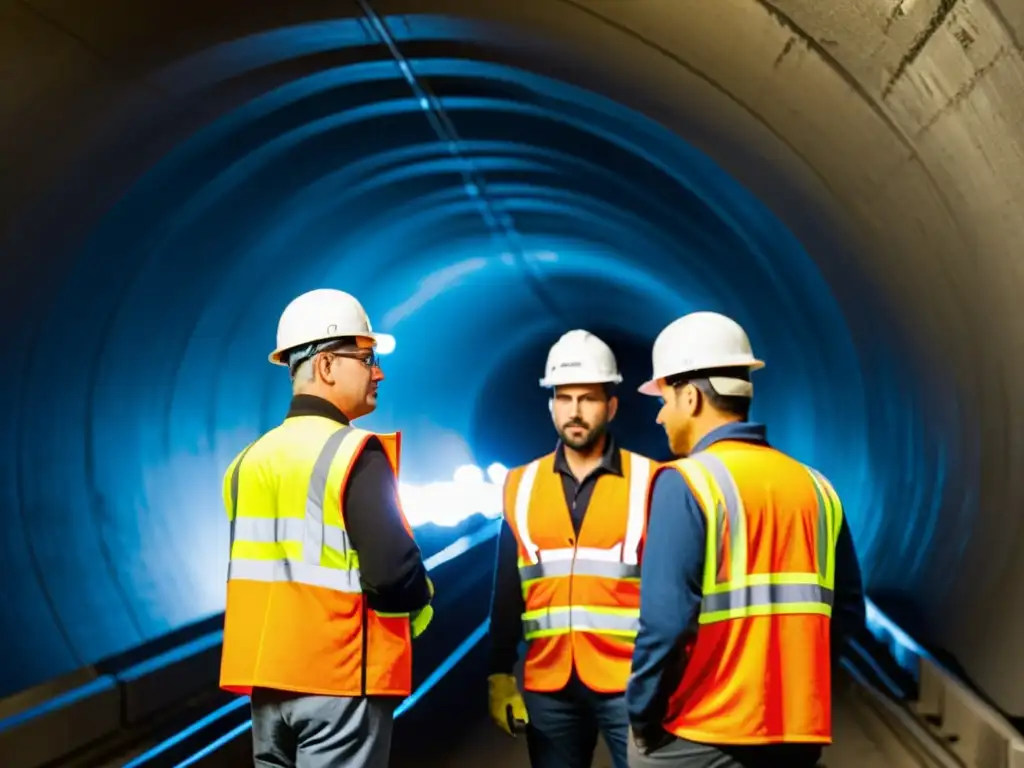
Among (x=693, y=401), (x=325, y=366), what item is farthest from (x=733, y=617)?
(x=325, y=366)

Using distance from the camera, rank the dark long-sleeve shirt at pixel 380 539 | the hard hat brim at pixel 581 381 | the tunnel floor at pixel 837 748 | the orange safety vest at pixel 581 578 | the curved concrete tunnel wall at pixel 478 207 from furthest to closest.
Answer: the tunnel floor at pixel 837 748, the hard hat brim at pixel 581 381, the curved concrete tunnel wall at pixel 478 207, the orange safety vest at pixel 581 578, the dark long-sleeve shirt at pixel 380 539

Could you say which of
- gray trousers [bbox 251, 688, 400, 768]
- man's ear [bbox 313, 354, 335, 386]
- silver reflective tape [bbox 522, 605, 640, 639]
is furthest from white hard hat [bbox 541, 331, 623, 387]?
gray trousers [bbox 251, 688, 400, 768]

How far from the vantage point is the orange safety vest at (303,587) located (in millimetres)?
3195

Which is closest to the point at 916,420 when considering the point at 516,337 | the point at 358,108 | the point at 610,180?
the point at 610,180

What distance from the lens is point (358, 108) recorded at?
21.6 ft

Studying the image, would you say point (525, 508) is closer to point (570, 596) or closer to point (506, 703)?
point (570, 596)

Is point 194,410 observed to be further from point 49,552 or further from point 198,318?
point 49,552

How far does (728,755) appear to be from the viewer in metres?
2.94

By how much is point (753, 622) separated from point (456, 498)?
11.1 metres

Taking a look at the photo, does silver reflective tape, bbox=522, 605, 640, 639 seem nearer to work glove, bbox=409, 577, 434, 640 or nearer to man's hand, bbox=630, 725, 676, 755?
work glove, bbox=409, 577, 434, 640

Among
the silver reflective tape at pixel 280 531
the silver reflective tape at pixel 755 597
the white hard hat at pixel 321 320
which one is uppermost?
the white hard hat at pixel 321 320

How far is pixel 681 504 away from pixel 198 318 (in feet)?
16.1

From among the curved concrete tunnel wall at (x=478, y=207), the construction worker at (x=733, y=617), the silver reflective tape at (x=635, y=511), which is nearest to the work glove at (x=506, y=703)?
the silver reflective tape at (x=635, y=511)

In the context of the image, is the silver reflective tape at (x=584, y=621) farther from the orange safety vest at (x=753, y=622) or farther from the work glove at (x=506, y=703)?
the orange safety vest at (x=753, y=622)
